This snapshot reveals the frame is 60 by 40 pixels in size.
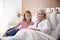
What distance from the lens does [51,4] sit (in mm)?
3650

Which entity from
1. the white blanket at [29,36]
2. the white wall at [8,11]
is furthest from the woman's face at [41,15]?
the white wall at [8,11]

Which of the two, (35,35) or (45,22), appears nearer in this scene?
(35,35)

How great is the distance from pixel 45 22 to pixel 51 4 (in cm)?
155

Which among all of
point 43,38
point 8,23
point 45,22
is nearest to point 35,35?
point 43,38

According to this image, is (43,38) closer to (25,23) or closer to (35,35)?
(35,35)

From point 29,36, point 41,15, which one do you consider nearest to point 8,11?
point 41,15

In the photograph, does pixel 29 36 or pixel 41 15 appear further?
pixel 41 15

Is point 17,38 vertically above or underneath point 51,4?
underneath

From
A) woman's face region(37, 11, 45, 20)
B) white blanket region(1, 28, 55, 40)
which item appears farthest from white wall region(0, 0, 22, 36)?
white blanket region(1, 28, 55, 40)

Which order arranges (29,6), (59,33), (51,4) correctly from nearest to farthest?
1. (59,33)
2. (51,4)
3. (29,6)

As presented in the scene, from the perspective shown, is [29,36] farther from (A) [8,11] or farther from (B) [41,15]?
(A) [8,11]

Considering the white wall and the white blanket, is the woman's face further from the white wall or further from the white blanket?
the white wall

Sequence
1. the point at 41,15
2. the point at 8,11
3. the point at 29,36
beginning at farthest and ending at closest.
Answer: the point at 8,11, the point at 41,15, the point at 29,36

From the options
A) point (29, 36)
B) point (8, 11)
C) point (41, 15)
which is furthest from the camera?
point (8, 11)
